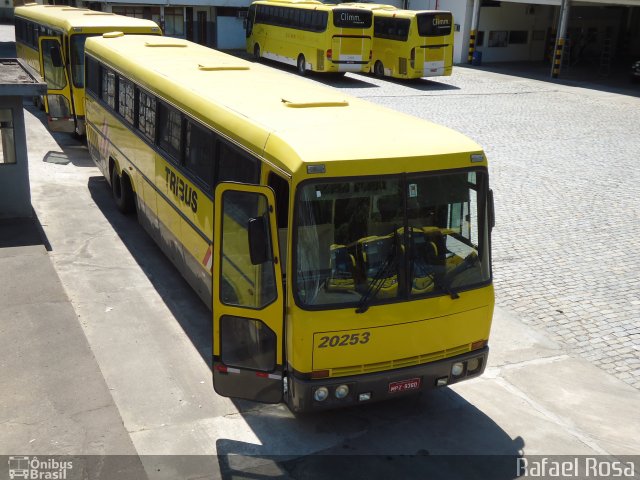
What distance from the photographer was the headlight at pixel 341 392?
6.47 m

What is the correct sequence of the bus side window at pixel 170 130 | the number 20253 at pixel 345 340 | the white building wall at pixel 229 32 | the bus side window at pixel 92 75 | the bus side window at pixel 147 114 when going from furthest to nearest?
the white building wall at pixel 229 32 < the bus side window at pixel 92 75 < the bus side window at pixel 147 114 < the bus side window at pixel 170 130 < the number 20253 at pixel 345 340

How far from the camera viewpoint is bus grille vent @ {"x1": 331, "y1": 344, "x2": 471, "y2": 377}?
21.3ft

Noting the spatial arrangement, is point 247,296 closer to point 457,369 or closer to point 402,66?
point 457,369

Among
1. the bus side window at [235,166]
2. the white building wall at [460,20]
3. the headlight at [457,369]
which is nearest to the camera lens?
the headlight at [457,369]

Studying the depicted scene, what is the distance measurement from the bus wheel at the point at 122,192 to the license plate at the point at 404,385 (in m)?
7.22

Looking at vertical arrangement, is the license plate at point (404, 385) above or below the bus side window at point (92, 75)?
below

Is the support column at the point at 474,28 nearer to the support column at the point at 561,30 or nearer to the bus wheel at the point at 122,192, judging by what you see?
the support column at the point at 561,30

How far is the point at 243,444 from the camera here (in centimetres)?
681

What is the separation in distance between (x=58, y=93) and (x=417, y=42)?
15461mm

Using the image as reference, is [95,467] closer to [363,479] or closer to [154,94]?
[363,479]

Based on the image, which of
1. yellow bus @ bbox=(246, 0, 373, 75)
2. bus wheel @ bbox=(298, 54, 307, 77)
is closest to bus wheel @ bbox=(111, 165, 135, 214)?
yellow bus @ bbox=(246, 0, 373, 75)

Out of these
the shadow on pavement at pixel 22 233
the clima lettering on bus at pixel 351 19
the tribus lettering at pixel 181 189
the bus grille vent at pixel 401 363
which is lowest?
the shadow on pavement at pixel 22 233

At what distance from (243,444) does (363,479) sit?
115cm

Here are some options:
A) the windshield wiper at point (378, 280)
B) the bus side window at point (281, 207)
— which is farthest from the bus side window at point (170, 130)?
the windshield wiper at point (378, 280)
